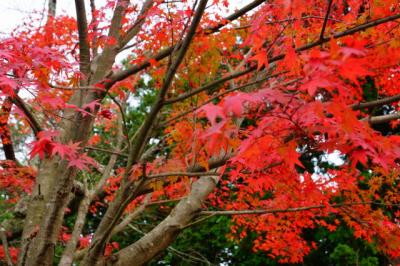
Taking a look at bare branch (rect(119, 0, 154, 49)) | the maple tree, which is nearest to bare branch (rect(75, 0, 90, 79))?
the maple tree

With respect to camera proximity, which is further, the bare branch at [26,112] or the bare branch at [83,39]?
the bare branch at [83,39]

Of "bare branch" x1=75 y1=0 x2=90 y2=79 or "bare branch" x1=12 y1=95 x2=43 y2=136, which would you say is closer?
"bare branch" x1=12 y1=95 x2=43 y2=136

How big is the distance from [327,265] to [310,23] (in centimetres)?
888

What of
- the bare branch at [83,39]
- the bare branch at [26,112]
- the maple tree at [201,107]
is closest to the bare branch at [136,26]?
the maple tree at [201,107]

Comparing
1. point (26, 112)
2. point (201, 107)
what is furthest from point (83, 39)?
point (201, 107)

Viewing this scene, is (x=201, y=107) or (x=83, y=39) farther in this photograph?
(x=83, y=39)

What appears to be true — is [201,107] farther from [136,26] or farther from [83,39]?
[136,26]

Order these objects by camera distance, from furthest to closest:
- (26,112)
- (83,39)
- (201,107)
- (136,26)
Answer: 1. (136,26)
2. (83,39)
3. (26,112)
4. (201,107)

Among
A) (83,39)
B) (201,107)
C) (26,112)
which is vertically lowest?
(201,107)

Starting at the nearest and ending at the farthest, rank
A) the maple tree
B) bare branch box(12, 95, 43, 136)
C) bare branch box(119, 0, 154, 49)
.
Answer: the maple tree, bare branch box(12, 95, 43, 136), bare branch box(119, 0, 154, 49)

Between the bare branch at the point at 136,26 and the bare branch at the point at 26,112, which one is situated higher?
the bare branch at the point at 136,26

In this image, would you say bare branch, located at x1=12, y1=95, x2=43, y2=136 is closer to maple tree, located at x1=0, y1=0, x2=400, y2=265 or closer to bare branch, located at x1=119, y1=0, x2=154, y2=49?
maple tree, located at x1=0, y1=0, x2=400, y2=265

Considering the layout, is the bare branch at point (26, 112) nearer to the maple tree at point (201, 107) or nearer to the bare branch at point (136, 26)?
the maple tree at point (201, 107)

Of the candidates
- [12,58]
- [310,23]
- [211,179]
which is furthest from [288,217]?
[12,58]
